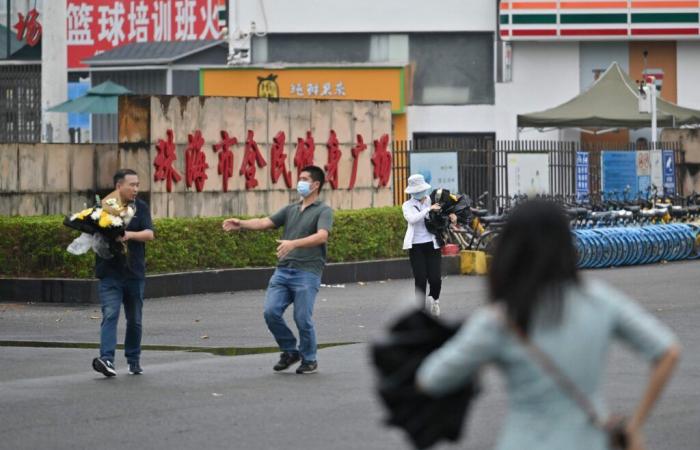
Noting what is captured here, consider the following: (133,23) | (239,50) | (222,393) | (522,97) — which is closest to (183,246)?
(222,393)

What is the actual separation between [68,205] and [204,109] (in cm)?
244

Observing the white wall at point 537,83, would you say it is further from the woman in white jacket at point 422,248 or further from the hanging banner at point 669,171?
the woman in white jacket at point 422,248

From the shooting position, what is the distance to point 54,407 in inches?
454

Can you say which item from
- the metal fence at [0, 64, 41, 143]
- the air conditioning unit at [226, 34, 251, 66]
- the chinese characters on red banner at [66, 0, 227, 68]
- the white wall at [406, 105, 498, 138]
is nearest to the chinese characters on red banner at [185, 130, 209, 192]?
the metal fence at [0, 64, 41, 143]

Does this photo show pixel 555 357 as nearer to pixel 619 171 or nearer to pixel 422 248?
pixel 422 248

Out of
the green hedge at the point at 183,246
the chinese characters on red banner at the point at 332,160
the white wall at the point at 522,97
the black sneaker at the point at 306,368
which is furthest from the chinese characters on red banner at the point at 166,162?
the white wall at the point at 522,97

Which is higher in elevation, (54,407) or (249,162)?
(249,162)

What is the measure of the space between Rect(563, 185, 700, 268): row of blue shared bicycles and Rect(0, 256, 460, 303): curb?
13.2 feet

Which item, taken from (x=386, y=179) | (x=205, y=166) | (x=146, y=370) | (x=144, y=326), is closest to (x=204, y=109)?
(x=205, y=166)

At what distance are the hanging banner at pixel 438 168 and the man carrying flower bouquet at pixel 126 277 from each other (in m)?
15.8

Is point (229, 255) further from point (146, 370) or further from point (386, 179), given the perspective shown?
point (146, 370)

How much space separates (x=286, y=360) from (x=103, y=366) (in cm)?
150

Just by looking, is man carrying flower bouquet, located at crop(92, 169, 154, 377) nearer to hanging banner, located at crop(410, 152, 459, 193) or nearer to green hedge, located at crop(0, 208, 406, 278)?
green hedge, located at crop(0, 208, 406, 278)

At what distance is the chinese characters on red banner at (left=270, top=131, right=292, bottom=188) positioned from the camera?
25.3m
